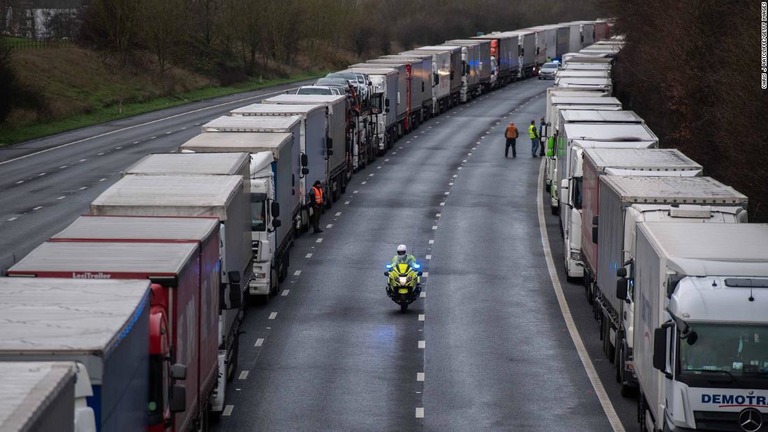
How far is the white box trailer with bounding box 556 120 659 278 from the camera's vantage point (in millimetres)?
34500

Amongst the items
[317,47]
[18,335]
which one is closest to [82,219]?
[18,335]

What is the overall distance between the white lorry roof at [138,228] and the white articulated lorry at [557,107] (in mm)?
25651

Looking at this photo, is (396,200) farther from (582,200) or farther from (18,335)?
(18,335)

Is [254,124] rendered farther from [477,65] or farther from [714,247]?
[477,65]

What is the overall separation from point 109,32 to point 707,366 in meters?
83.4

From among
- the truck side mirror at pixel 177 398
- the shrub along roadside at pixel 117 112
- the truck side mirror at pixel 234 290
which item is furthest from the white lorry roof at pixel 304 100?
the truck side mirror at pixel 177 398

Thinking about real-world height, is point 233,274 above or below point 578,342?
above

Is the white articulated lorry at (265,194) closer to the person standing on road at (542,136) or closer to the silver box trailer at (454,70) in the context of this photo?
the person standing on road at (542,136)

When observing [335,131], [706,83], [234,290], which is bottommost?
[234,290]

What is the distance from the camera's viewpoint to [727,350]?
17812 mm

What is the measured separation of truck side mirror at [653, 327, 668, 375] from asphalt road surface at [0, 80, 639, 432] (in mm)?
4607

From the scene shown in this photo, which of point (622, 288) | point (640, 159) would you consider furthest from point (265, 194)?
point (622, 288)

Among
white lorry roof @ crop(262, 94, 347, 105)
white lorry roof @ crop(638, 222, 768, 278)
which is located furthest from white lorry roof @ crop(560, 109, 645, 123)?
white lorry roof @ crop(638, 222, 768, 278)

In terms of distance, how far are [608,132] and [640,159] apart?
24.1 ft
